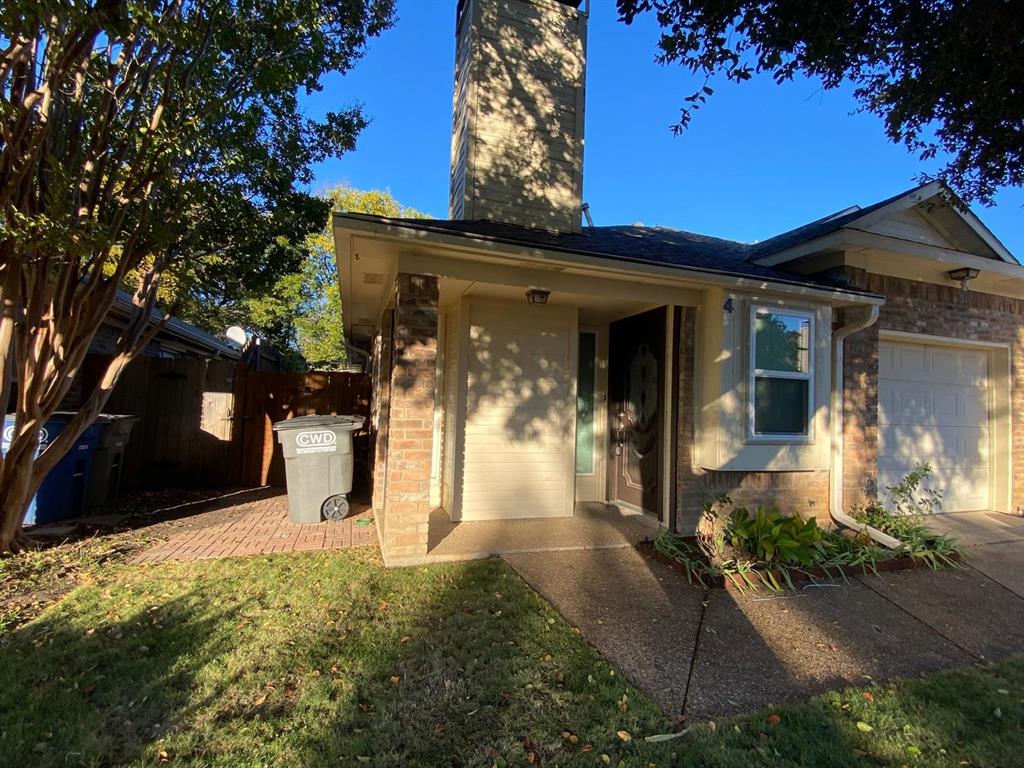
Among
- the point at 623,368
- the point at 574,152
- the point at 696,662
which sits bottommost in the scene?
the point at 696,662

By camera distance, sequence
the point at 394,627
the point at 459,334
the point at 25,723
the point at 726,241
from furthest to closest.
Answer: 1. the point at 726,241
2. the point at 459,334
3. the point at 394,627
4. the point at 25,723

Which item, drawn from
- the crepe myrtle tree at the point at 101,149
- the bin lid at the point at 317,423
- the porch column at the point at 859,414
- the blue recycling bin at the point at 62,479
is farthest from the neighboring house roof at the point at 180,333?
the porch column at the point at 859,414

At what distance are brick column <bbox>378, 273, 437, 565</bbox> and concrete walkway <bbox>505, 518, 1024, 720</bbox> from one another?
999 millimetres

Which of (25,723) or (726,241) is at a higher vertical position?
(726,241)

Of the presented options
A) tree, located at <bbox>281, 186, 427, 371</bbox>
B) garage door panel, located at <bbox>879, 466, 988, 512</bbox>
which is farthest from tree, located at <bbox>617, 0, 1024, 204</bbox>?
tree, located at <bbox>281, 186, 427, 371</bbox>

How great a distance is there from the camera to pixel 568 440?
639cm

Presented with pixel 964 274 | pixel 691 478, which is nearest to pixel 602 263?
pixel 691 478

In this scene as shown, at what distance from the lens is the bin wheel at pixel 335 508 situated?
6.18m

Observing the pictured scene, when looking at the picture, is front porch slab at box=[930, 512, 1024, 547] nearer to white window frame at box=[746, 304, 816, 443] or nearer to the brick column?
white window frame at box=[746, 304, 816, 443]

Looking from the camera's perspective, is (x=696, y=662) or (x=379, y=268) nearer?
(x=696, y=662)

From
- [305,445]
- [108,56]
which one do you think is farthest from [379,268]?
[108,56]

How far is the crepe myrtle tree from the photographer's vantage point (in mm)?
3689

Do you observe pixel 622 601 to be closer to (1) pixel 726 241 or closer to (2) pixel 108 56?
(2) pixel 108 56

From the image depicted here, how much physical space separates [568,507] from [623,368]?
1907 mm
